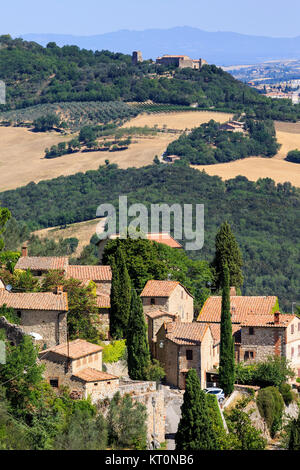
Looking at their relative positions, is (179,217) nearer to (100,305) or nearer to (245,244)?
(245,244)

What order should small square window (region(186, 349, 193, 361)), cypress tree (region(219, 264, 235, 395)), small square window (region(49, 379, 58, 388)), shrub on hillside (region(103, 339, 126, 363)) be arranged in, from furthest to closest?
small square window (region(186, 349, 193, 361)) < cypress tree (region(219, 264, 235, 395)) < shrub on hillside (region(103, 339, 126, 363)) < small square window (region(49, 379, 58, 388))

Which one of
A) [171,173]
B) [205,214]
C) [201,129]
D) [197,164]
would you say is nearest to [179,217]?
[205,214]

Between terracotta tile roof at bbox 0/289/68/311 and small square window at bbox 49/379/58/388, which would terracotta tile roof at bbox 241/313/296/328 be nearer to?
terracotta tile roof at bbox 0/289/68/311

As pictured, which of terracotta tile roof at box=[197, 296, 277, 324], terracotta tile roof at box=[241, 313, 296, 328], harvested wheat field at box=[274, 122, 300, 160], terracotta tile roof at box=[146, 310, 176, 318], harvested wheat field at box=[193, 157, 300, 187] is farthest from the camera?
harvested wheat field at box=[274, 122, 300, 160]

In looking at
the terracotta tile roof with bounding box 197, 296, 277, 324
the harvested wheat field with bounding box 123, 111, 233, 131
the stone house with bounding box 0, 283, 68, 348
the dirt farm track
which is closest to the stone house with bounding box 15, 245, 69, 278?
the stone house with bounding box 0, 283, 68, 348

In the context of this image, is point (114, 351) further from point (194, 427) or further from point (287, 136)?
point (287, 136)

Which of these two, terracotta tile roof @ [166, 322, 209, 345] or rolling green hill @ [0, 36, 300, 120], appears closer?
terracotta tile roof @ [166, 322, 209, 345]
